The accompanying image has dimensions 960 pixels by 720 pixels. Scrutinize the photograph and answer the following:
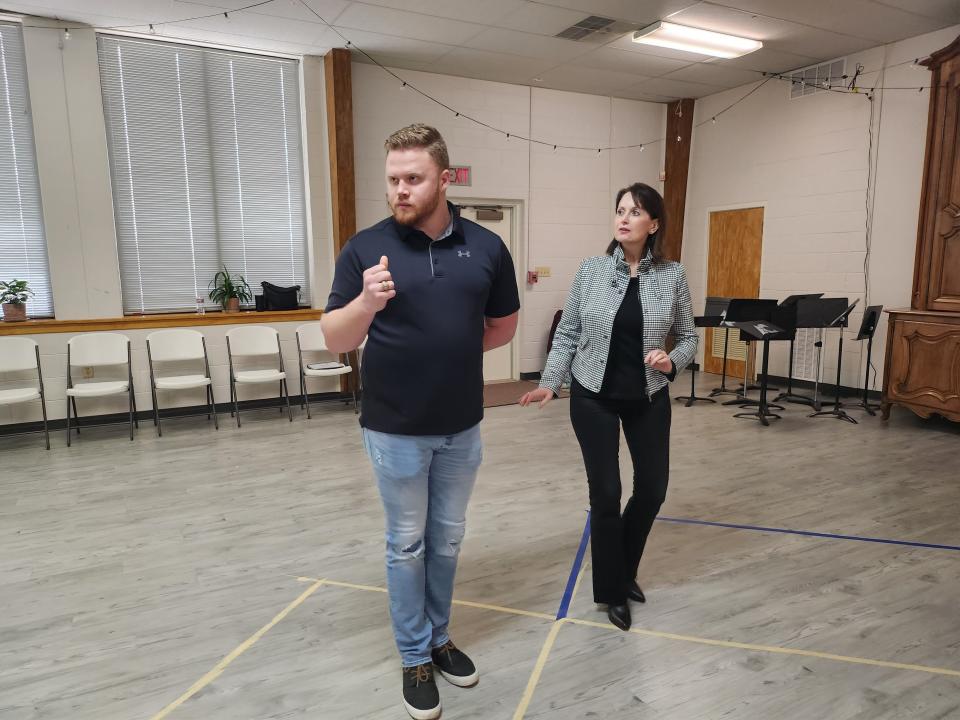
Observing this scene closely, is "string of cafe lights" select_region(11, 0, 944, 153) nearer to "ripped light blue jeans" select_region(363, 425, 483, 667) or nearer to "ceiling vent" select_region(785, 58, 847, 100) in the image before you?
"ceiling vent" select_region(785, 58, 847, 100)

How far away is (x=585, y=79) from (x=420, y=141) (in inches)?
240

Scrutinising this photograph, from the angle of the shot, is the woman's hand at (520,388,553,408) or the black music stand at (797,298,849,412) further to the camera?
the black music stand at (797,298,849,412)

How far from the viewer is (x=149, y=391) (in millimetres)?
5730

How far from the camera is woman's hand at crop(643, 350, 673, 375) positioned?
6.91 ft

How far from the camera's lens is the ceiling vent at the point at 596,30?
17.5 feet

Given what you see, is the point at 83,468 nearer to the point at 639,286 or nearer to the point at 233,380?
the point at 233,380

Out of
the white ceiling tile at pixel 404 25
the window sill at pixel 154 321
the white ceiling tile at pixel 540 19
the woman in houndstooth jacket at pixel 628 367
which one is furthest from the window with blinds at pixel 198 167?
the woman in houndstooth jacket at pixel 628 367

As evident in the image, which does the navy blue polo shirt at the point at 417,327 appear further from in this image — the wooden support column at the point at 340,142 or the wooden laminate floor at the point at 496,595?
the wooden support column at the point at 340,142

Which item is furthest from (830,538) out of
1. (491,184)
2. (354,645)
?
(491,184)

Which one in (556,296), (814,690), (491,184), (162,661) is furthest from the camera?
(556,296)

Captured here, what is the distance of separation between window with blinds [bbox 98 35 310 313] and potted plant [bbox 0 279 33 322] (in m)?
0.76

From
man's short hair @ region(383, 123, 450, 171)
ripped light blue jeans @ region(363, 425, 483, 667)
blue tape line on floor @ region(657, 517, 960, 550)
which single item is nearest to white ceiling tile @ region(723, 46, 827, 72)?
blue tape line on floor @ region(657, 517, 960, 550)

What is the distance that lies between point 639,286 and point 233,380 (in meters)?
4.37

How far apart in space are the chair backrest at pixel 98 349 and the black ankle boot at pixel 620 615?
4772mm
